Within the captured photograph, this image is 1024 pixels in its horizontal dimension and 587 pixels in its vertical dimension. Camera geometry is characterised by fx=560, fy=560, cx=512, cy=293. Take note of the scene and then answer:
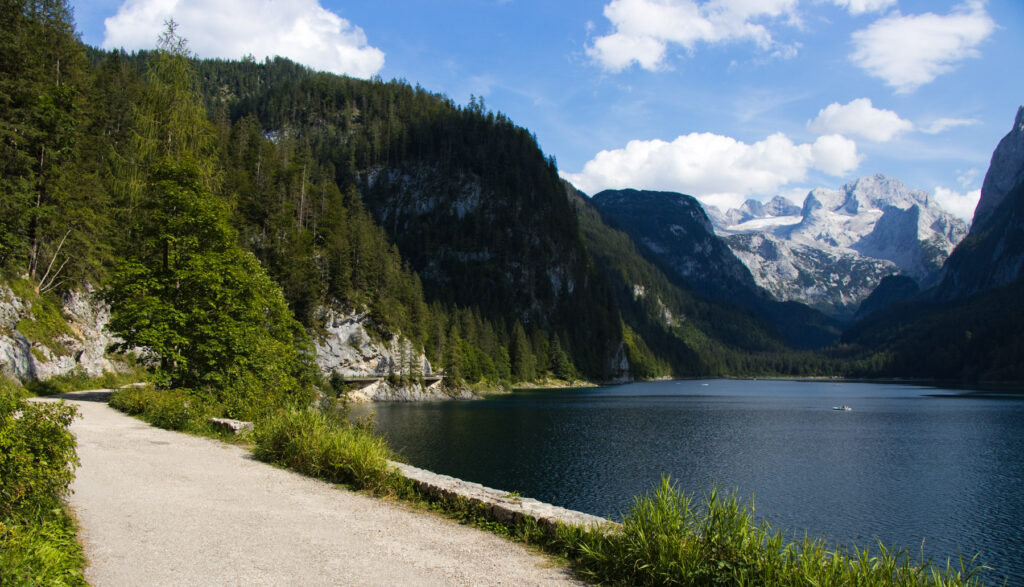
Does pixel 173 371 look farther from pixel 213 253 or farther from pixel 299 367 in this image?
pixel 299 367

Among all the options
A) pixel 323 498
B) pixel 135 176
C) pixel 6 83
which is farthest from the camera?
pixel 135 176

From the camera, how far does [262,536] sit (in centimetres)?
925

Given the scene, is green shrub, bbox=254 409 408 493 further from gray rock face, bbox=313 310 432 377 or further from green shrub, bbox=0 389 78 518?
gray rock face, bbox=313 310 432 377

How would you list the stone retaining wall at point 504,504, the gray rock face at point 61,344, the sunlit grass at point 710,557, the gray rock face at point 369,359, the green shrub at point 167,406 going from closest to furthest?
the sunlit grass at point 710,557 → the stone retaining wall at point 504,504 → the green shrub at point 167,406 → the gray rock face at point 61,344 → the gray rock face at point 369,359

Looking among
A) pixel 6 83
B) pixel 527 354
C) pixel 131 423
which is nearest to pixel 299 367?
pixel 131 423

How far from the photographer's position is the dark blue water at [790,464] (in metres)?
28.2

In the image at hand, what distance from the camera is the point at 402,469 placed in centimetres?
1352

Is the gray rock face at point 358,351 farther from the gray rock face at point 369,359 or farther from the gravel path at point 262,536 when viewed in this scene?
the gravel path at point 262,536

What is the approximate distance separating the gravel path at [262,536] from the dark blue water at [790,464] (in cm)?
1251

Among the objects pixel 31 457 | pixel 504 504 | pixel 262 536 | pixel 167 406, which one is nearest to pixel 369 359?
pixel 167 406

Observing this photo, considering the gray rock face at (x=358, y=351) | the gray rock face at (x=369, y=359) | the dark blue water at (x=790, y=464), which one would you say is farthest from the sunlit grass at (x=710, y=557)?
the gray rock face at (x=358, y=351)

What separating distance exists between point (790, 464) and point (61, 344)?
52932mm

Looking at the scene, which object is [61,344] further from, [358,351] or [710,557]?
[358,351]

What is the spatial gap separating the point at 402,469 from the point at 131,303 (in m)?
22.2
